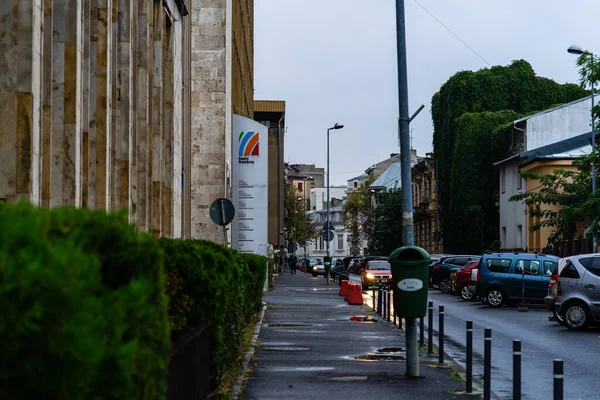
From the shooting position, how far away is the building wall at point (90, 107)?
1089 centimetres

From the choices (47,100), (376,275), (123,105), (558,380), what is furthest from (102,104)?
(376,275)

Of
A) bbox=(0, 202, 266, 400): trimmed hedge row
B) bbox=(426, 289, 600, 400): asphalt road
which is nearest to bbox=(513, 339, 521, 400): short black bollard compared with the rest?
bbox=(426, 289, 600, 400): asphalt road

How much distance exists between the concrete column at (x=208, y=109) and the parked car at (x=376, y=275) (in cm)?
1064

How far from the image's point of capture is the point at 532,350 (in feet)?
58.9

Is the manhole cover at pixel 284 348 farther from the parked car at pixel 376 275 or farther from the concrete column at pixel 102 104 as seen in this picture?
the parked car at pixel 376 275

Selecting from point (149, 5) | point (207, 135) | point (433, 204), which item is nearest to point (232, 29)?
point (207, 135)

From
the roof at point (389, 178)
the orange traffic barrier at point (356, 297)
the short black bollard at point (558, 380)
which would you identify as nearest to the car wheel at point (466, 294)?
the orange traffic barrier at point (356, 297)

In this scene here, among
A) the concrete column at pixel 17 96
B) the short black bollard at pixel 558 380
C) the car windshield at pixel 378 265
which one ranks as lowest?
the car windshield at pixel 378 265

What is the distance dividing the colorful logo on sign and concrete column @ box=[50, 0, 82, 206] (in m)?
26.8

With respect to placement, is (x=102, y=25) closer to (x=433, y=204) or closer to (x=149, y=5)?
(x=149, y=5)

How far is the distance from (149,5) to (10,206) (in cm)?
1866

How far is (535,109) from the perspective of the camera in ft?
244

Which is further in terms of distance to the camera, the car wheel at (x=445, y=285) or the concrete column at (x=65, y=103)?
the car wheel at (x=445, y=285)

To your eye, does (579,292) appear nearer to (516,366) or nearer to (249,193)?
(516,366)
